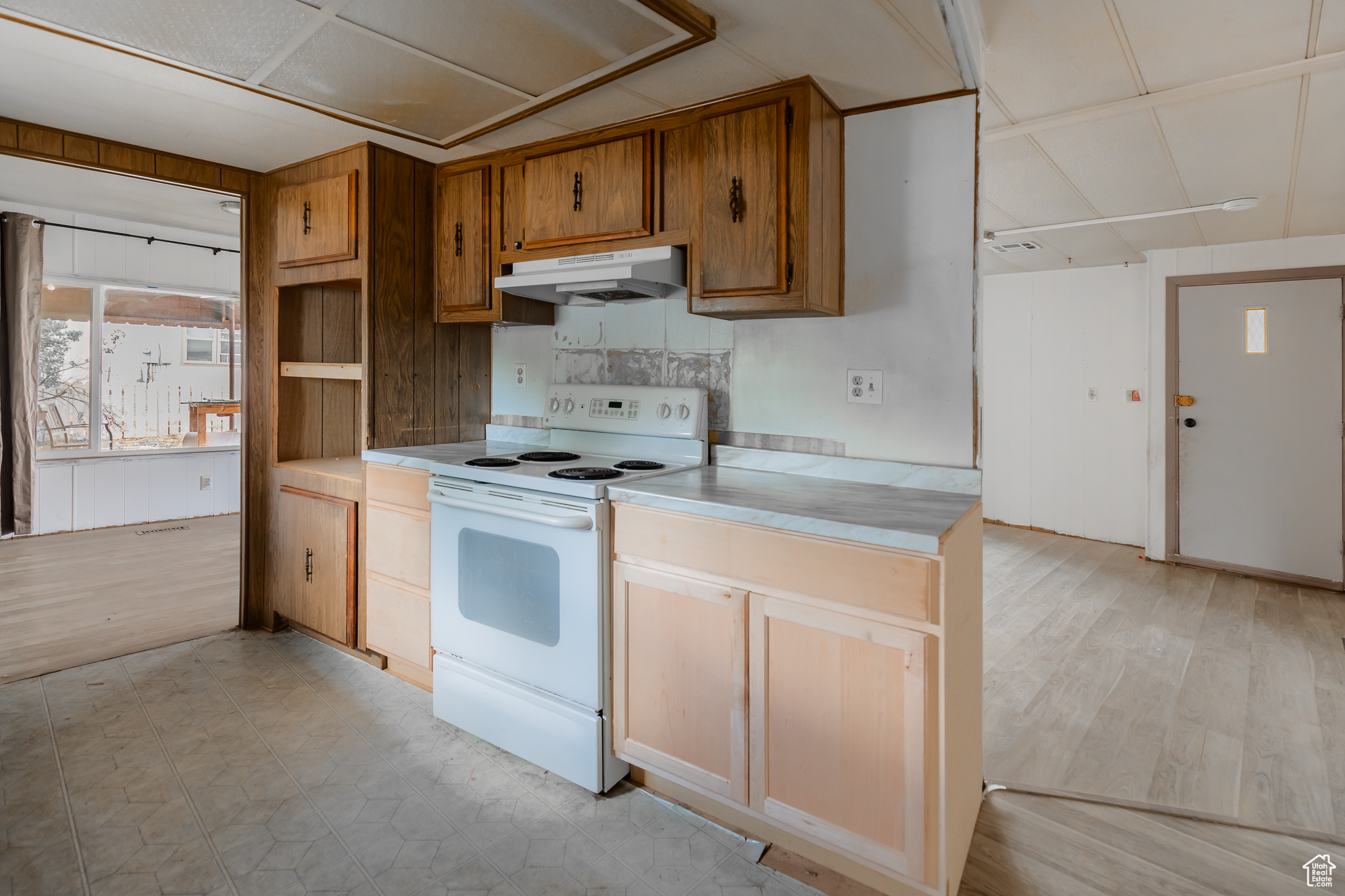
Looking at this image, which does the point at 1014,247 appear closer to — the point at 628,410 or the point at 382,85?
the point at 628,410

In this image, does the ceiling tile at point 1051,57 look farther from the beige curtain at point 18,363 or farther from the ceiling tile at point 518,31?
the beige curtain at point 18,363

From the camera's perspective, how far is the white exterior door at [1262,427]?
4266 millimetres

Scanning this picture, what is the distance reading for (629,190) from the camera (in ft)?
7.47

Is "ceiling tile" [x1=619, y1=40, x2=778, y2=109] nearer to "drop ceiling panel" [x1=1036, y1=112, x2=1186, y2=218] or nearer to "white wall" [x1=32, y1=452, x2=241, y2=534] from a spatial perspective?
"drop ceiling panel" [x1=1036, y1=112, x2=1186, y2=218]

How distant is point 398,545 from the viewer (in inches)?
102

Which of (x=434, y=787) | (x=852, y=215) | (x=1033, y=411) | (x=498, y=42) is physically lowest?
(x=434, y=787)

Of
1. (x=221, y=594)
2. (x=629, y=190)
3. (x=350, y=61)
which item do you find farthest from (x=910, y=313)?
(x=221, y=594)

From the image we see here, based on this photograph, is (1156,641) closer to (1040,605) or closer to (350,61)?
(1040,605)

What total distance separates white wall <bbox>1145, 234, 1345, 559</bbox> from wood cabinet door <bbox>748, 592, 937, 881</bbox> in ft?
15.2

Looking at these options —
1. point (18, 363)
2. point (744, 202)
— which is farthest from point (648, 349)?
point (18, 363)

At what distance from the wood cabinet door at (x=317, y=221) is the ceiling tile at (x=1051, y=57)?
94.5 inches

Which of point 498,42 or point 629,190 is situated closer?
point 498,42

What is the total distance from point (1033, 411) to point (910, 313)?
4.50 metres

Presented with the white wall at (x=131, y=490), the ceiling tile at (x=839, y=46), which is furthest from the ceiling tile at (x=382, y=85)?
the white wall at (x=131, y=490)
